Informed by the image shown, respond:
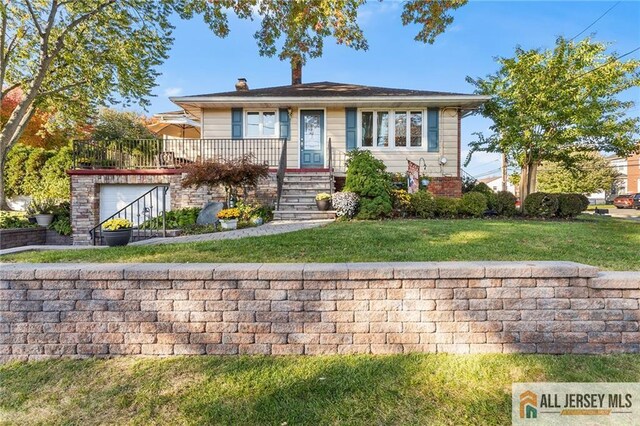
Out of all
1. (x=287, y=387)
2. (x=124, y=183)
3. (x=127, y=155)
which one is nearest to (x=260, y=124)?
(x=127, y=155)

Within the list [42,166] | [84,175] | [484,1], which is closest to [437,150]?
[484,1]

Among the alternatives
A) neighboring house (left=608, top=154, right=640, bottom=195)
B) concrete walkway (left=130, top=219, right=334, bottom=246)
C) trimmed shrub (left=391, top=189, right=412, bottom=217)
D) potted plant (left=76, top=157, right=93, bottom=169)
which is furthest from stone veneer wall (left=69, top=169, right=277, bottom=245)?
neighboring house (left=608, top=154, right=640, bottom=195)

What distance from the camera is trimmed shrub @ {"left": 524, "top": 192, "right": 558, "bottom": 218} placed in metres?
9.51

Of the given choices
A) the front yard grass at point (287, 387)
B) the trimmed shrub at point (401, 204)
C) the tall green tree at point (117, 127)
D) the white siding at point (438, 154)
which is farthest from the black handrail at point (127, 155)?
the tall green tree at point (117, 127)

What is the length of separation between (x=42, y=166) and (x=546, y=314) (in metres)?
16.2

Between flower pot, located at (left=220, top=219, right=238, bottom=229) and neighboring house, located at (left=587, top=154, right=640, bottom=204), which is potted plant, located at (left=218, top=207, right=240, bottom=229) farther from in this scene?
neighboring house, located at (left=587, top=154, right=640, bottom=204)

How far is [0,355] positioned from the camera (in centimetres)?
268

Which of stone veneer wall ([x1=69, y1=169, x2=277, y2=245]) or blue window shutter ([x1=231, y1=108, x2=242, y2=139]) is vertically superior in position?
blue window shutter ([x1=231, y1=108, x2=242, y2=139])

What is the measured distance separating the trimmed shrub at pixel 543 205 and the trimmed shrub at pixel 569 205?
0.53 ft

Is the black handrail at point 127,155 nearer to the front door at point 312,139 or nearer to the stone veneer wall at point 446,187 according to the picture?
the front door at point 312,139

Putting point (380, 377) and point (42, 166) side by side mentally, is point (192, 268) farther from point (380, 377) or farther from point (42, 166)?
point (42, 166)

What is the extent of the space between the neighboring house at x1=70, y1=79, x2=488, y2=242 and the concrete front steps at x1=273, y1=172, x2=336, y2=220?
0.03m

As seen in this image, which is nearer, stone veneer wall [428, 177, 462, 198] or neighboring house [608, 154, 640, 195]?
stone veneer wall [428, 177, 462, 198]

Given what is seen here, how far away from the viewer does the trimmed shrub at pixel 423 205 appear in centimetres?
860
